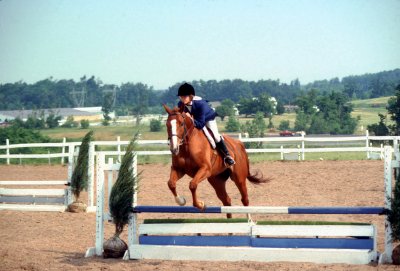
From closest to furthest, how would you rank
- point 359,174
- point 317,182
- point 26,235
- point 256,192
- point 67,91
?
point 26,235 < point 256,192 < point 317,182 < point 359,174 < point 67,91

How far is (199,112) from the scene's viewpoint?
878cm

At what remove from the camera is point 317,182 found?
682 inches

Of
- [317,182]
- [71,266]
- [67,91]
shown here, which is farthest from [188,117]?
[67,91]

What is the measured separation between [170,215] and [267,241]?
17.1ft

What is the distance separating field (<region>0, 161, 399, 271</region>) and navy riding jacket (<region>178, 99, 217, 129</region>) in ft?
6.10

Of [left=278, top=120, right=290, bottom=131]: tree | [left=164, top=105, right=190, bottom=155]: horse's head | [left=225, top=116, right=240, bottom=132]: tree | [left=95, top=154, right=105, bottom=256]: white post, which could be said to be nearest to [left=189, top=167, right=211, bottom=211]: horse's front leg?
[left=164, top=105, right=190, bottom=155]: horse's head

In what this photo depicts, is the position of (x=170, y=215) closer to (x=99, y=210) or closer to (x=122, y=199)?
(x=99, y=210)

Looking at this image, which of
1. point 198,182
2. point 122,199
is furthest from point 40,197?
point 198,182

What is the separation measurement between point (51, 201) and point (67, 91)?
11350 centimetres

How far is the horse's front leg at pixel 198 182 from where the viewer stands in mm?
7953

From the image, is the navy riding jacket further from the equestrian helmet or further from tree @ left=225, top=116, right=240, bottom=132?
tree @ left=225, top=116, right=240, bottom=132

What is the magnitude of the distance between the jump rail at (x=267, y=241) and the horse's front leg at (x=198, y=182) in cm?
10

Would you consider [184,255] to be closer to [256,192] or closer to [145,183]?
[256,192]

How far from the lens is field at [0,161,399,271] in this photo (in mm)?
7809
